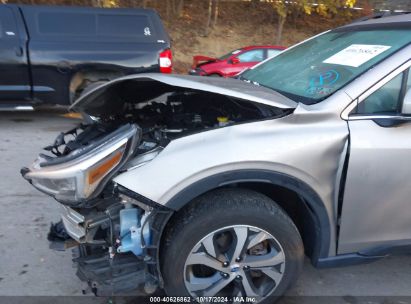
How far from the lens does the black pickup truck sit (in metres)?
7.27

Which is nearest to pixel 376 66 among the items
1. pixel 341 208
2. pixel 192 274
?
pixel 341 208

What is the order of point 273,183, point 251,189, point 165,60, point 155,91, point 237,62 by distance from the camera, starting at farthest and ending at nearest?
1. point 237,62
2. point 165,60
3. point 155,91
4. point 251,189
5. point 273,183

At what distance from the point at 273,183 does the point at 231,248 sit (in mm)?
448

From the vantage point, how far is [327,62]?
305 cm

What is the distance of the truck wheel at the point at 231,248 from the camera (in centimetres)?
244

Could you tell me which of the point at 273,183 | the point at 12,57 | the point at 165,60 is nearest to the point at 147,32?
the point at 165,60

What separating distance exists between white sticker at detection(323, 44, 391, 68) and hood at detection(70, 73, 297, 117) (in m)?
0.49

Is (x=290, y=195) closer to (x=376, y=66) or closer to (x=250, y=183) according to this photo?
(x=250, y=183)

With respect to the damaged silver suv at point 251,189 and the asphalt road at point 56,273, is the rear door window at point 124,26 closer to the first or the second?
the asphalt road at point 56,273

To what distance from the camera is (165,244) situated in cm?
249

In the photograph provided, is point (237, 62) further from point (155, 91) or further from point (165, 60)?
point (155, 91)

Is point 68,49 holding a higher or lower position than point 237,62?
higher

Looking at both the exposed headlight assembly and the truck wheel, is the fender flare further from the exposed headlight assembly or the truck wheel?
the exposed headlight assembly

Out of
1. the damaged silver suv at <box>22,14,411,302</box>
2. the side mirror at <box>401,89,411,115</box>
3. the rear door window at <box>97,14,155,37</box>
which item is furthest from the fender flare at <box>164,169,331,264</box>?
Answer: the rear door window at <box>97,14,155,37</box>
